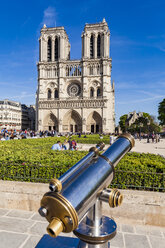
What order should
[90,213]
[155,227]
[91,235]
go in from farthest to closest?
[155,227], [90,213], [91,235]

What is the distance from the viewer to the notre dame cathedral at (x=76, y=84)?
1935 inches

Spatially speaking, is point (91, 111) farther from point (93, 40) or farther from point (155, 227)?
point (155, 227)

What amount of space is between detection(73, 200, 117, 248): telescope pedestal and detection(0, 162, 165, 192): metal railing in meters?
2.93

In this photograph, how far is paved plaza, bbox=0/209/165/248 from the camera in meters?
3.29

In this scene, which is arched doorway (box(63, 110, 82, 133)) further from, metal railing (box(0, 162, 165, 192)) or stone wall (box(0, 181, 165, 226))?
stone wall (box(0, 181, 165, 226))

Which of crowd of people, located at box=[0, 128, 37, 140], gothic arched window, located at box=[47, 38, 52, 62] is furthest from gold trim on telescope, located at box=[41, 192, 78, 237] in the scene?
gothic arched window, located at box=[47, 38, 52, 62]

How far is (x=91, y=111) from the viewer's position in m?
49.4

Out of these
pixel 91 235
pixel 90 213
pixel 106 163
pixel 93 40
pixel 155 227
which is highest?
pixel 93 40

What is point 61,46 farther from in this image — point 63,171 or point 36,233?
point 36,233

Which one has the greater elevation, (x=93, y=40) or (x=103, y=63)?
(x=93, y=40)

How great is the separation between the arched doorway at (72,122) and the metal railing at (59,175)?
45.1 metres

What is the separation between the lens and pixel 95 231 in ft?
5.23

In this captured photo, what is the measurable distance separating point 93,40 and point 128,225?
53.3 meters

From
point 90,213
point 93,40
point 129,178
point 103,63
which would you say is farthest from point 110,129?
point 90,213
